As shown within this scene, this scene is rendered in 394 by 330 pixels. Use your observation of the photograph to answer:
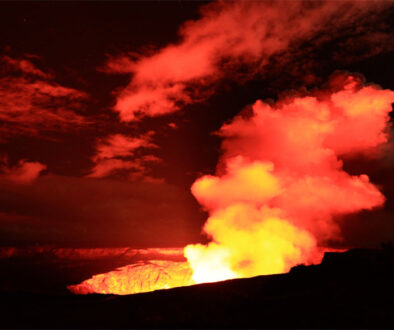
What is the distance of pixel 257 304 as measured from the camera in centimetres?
1847

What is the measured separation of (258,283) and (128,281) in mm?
128723

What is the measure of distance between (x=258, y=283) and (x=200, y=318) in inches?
343

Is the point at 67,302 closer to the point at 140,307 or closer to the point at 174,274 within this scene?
the point at 140,307

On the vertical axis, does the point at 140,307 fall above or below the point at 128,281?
below

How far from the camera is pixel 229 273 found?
7019 cm

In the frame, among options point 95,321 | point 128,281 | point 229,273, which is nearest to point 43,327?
point 95,321

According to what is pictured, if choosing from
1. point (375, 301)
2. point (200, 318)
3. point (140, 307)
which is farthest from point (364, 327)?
point (140, 307)

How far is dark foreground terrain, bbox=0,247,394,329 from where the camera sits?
16078 mm

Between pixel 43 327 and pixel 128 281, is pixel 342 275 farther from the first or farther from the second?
pixel 128 281

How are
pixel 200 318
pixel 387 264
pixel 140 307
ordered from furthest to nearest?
pixel 387 264
pixel 140 307
pixel 200 318

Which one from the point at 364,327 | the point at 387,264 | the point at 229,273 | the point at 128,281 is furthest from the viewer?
the point at 128,281

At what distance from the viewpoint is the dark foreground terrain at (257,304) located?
16.1 meters

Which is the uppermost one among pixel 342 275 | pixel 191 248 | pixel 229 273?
pixel 191 248

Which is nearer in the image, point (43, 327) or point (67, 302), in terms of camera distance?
point (43, 327)
